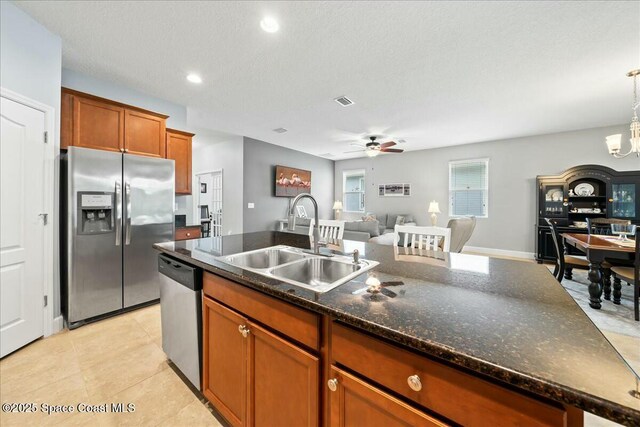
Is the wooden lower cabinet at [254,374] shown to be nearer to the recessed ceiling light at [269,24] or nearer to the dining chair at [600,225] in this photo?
the recessed ceiling light at [269,24]

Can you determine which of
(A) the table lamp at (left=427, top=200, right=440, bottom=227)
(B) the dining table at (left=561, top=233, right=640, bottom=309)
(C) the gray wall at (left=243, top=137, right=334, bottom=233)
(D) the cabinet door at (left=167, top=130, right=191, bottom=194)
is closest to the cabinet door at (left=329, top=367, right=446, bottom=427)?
(B) the dining table at (left=561, top=233, right=640, bottom=309)

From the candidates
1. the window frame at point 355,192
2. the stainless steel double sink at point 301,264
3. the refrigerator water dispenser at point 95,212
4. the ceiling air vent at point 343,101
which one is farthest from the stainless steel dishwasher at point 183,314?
the window frame at point 355,192

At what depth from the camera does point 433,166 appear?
263 inches

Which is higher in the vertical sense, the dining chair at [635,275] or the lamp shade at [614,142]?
the lamp shade at [614,142]

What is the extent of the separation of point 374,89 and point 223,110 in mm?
2453

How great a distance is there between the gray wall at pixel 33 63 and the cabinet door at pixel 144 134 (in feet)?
2.23

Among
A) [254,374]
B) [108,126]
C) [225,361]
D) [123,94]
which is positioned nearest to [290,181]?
[123,94]

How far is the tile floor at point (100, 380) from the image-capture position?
1.48 m

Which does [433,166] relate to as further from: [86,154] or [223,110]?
[86,154]

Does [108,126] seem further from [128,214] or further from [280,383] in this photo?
[280,383]

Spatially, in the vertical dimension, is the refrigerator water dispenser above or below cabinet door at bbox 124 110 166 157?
below

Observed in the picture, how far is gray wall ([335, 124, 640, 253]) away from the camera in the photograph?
495 centimetres

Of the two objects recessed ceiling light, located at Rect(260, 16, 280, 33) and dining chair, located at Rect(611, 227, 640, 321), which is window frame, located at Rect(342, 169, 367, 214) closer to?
dining chair, located at Rect(611, 227, 640, 321)

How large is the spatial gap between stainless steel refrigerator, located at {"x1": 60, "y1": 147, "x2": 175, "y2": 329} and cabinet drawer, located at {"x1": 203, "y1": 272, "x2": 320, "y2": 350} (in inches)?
80.5
